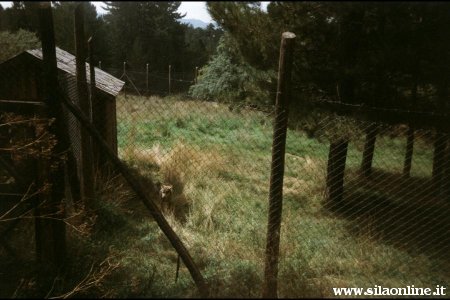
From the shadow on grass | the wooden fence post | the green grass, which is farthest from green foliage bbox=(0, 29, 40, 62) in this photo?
the wooden fence post

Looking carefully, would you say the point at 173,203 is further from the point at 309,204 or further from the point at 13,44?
the point at 13,44

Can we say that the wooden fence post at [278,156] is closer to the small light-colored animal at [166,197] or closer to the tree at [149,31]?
the small light-colored animal at [166,197]

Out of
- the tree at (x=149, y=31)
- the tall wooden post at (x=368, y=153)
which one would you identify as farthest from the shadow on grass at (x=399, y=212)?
the tree at (x=149, y=31)

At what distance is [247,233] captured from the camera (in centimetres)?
586

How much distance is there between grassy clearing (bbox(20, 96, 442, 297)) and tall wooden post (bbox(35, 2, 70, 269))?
660 mm

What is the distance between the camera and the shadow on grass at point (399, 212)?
6352 millimetres

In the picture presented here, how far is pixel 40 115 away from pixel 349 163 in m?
9.81

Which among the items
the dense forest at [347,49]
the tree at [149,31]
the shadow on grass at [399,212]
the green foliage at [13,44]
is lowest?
the shadow on grass at [399,212]

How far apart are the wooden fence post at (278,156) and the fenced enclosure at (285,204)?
10cm

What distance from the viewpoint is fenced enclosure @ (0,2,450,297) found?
13.2 ft

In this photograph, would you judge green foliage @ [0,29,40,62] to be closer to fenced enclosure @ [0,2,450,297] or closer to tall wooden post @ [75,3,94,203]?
fenced enclosure @ [0,2,450,297]

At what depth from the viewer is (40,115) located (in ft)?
11.6

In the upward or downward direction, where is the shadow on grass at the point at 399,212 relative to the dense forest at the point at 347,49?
downward

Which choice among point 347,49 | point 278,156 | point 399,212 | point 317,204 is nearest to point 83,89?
point 278,156
